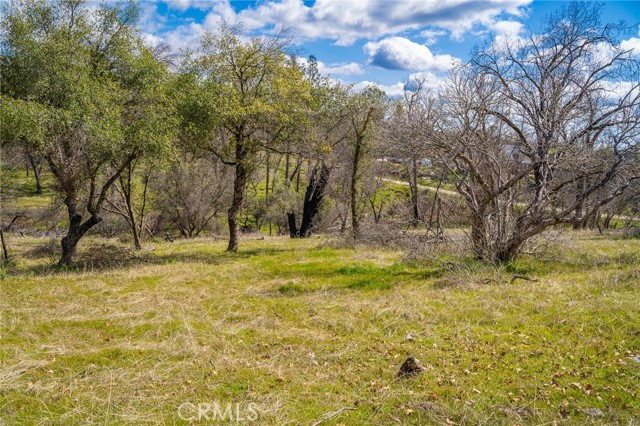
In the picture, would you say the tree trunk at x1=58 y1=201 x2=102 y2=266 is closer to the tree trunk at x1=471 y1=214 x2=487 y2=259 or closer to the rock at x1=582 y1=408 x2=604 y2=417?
the tree trunk at x1=471 y1=214 x2=487 y2=259

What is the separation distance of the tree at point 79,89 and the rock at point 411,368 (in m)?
9.71

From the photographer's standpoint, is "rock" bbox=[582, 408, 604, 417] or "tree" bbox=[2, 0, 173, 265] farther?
"tree" bbox=[2, 0, 173, 265]

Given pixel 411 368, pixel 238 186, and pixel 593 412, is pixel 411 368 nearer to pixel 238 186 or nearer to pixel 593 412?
pixel 593 412

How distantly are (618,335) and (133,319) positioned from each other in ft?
28.8

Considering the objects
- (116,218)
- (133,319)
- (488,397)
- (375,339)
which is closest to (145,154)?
(133,319)

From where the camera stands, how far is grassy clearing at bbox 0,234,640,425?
530 centimetres

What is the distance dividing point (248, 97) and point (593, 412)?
13767mm

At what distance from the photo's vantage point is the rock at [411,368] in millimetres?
6055

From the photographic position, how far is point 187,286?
1127 cm

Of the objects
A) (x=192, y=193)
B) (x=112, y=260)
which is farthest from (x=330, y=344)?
(x=192, y=193)

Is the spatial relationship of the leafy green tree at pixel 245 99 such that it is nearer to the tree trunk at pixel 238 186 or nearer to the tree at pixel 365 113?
the tree trunk at pixel 238 186

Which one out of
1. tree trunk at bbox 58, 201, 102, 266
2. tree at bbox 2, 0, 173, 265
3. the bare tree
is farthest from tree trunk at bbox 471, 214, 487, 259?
the bare tree

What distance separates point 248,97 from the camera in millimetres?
15570

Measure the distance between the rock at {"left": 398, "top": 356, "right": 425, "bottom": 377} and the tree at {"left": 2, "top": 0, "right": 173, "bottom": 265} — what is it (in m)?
9.71
